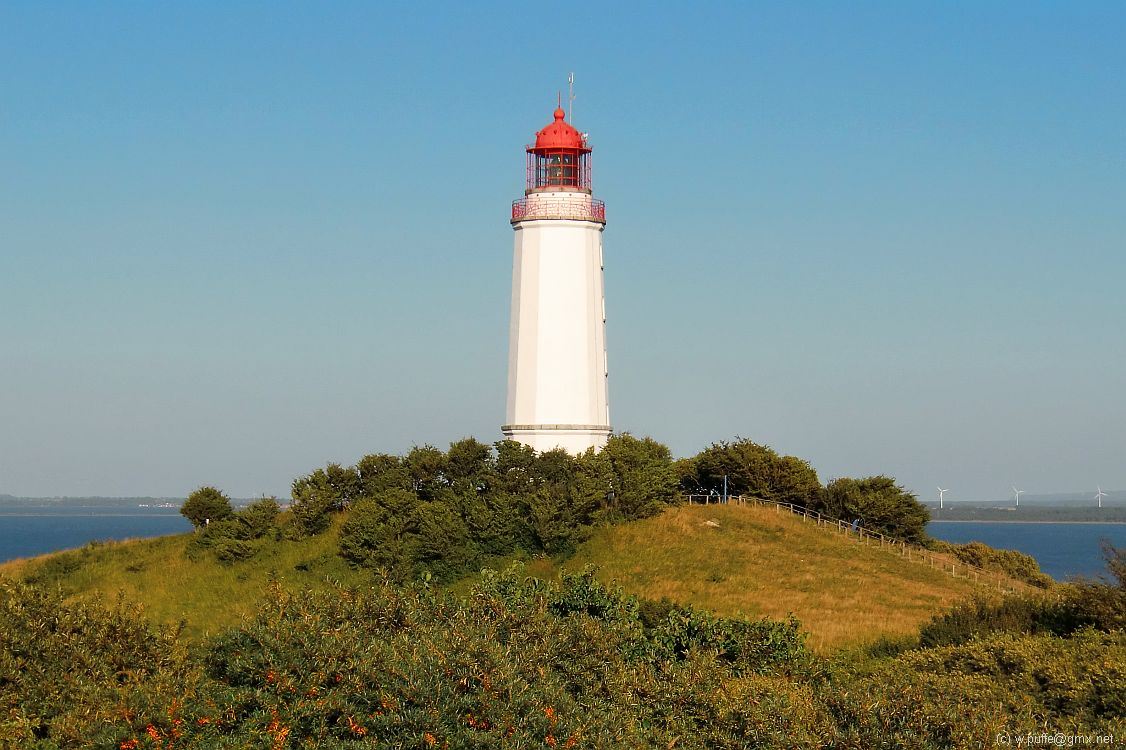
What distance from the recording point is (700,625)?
28.6 m

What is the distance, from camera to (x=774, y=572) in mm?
45688

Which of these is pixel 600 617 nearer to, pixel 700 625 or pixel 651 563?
pixel 700 625

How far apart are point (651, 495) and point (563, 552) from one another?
5.54 m

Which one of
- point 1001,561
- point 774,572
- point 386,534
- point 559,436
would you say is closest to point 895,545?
point 1001,561

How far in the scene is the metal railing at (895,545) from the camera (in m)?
50.1

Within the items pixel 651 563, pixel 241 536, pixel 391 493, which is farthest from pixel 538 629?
pixel 241 536

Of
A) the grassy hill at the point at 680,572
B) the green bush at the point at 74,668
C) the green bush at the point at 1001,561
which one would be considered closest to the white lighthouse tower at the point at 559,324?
the grassy hill at the point at 680,572

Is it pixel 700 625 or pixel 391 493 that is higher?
pixel 391 493

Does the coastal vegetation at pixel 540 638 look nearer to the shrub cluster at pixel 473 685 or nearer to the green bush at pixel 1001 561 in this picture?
the shrub cluster at pixel 473 685

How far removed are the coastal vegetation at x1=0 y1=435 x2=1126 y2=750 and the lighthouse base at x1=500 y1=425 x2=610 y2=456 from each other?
2215mm

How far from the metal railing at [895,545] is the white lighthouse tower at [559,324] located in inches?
303

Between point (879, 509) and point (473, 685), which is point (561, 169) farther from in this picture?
point (473, 685)

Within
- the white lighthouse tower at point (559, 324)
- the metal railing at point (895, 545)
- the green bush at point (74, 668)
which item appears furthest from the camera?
the white lighthouse tower at point (559, 324)

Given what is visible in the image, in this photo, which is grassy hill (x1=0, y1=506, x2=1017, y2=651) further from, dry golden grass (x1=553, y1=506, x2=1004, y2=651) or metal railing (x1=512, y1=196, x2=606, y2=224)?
metal railing (x1=512, y1=196, x2=606, y2=224)
